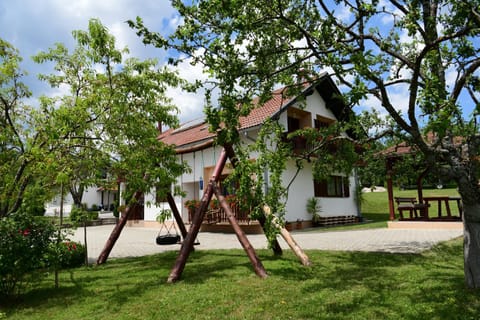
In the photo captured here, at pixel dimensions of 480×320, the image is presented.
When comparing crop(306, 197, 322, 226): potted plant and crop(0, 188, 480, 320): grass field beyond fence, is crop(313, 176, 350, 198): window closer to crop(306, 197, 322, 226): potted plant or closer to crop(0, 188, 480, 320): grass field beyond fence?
crop(306, 197, 322, 226): potted plant

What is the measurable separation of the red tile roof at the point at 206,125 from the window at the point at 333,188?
4.72 metres

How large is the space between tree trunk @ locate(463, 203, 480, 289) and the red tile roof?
7.29 metres

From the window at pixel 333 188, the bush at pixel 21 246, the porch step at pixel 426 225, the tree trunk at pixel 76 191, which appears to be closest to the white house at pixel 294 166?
the window at pixel 333 188

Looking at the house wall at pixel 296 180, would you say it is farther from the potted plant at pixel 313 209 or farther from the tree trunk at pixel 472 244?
the tree trunk at pixel 472 244

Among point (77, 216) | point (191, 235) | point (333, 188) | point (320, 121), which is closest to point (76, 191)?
point (77, 216)

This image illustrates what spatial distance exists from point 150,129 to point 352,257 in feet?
18.0

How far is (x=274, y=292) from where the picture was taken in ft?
17.2

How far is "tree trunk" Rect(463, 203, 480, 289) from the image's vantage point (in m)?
4.68

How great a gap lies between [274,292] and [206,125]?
47.0 ft

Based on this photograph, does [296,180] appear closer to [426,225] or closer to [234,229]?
[426,225]

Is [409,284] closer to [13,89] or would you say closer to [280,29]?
[280,29]

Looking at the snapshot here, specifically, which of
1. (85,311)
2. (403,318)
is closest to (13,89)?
(85,311)

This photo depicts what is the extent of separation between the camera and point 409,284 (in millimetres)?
5305

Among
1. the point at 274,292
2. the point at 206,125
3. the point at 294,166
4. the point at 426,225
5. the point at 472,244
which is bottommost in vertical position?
the point at 274,292
